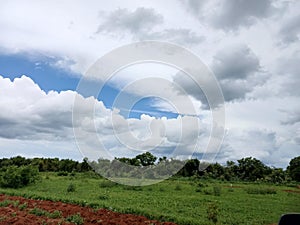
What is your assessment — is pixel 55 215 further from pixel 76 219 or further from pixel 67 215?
pixel 76 219


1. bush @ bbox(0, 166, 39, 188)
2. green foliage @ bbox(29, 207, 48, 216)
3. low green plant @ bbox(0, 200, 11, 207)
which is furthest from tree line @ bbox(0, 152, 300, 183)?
green foliage @ bbox(29, 207, 48, 216)

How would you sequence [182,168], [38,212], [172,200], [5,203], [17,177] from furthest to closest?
[182,168], [17,177], [172,200], [5,203], [38,212]

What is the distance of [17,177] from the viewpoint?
20.4 meters

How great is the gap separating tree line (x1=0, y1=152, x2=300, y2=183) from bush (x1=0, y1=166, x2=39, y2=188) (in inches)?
150

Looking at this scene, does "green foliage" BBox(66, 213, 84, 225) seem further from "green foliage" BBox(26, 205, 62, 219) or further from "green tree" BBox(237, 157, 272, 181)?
"green tree" BBox(237, 157, 272, 181)

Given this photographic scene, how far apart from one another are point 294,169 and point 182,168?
43.3 ft

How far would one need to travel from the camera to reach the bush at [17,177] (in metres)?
20.4

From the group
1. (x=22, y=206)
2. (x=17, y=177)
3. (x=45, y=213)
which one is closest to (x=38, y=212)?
(x=45, y=213)

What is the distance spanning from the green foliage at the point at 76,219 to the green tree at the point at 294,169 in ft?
112

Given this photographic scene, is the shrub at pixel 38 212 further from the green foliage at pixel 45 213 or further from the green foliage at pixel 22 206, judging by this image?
the green foliage at pixel 22 206

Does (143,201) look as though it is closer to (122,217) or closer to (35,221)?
(122,217)

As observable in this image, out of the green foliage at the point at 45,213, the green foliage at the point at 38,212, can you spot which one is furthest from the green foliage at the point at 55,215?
the green foliage at the point at 38,212

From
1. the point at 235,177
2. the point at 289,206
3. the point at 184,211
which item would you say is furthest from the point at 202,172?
the point at 184,211

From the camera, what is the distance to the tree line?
29.0 metres
